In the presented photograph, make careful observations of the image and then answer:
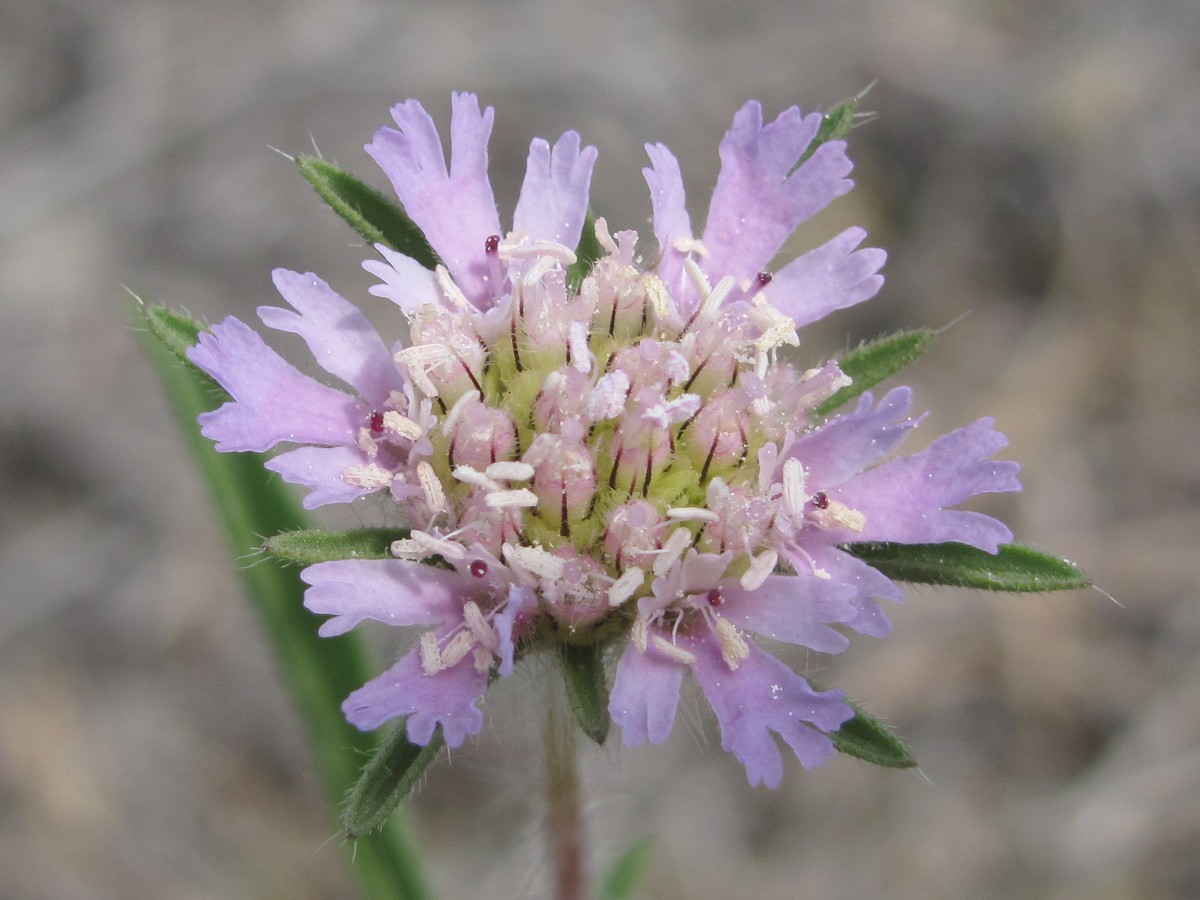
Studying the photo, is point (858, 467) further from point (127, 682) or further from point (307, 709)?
point (127, 682)

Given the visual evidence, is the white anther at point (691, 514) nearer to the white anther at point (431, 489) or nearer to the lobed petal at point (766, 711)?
the lobed petal at point (766, 711)

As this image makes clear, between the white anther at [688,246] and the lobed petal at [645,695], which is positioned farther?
the white anther at [688,246]

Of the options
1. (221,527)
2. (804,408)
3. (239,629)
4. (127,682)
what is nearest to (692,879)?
(239,629)

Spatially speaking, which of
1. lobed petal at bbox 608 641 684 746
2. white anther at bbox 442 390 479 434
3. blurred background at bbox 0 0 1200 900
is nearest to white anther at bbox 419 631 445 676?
lobed petal at bbox 608 641 684 746

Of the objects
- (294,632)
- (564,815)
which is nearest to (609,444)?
(564,815)

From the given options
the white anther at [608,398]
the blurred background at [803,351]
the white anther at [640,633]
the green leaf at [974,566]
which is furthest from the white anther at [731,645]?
the blurred background at [803,351]

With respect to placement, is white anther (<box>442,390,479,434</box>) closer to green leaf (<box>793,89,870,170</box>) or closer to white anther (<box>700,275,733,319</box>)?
white anther (<box>700,275,733,319</box>)

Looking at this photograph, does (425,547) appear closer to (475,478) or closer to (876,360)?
(475,478)
